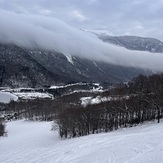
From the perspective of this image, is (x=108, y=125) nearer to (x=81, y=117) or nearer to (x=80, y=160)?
(x=81, y=117)

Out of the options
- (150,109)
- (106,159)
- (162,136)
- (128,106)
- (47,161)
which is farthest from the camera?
(128,106)

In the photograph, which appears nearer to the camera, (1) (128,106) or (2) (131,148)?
(2) (131,148)

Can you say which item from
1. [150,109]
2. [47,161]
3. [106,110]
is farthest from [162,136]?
[106,110]

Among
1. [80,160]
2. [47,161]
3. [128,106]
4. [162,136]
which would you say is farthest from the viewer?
[128,106]

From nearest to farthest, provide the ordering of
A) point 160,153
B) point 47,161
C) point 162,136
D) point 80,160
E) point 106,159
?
point 160,153
point 106,159
point 80,160
point 47,161
point 162,136

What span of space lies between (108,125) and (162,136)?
5398 centimetres

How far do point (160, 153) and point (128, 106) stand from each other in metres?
68.8

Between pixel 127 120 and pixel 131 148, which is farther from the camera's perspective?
pixel 127 120

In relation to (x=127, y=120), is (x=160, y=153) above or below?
above

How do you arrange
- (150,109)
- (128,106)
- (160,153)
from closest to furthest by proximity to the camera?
(160,153)
(150,109)
(128,106)

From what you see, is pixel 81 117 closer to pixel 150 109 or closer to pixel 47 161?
pixel 150 109

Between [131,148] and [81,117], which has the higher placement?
[131,148]

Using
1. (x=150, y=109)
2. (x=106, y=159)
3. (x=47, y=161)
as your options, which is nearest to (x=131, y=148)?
(x=106, y=159)

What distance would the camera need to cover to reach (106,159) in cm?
3597
